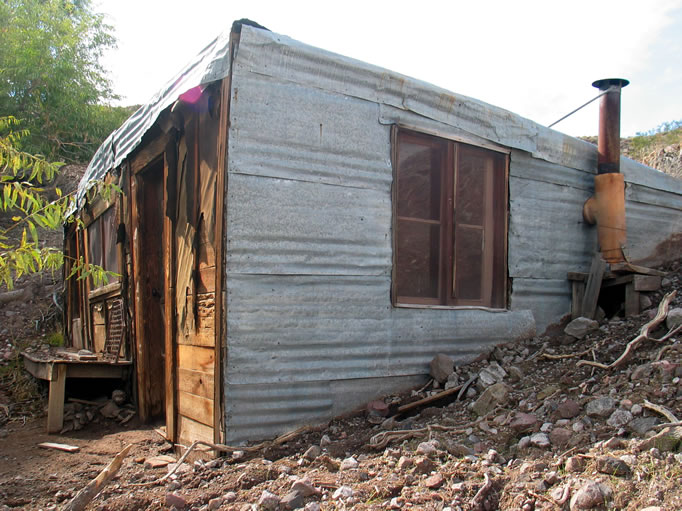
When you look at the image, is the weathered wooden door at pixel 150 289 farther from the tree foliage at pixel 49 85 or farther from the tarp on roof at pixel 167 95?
the tree foliage at pixel 49 85

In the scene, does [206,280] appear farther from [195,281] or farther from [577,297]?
[577,297]

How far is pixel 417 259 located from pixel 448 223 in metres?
0.47

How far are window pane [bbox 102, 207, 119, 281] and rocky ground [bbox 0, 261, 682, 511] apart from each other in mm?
2650

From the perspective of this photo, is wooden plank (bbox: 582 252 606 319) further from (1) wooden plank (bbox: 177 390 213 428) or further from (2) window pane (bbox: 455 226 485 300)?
(1) wooden plank (bbox: 177 390 213 428)

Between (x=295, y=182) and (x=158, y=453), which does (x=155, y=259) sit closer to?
(x=158, y=453)

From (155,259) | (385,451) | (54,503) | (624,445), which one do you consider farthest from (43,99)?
(624,445)

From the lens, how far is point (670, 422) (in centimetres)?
311

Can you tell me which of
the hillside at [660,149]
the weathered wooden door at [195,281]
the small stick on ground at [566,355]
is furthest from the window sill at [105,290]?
the hillside at [660,149]

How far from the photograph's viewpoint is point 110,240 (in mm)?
7500

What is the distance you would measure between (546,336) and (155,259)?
405 cm

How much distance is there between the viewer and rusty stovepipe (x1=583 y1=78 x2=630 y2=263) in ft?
19.7

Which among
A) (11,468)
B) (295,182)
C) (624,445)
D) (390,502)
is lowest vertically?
(11,468)

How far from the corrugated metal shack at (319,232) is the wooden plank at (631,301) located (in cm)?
59

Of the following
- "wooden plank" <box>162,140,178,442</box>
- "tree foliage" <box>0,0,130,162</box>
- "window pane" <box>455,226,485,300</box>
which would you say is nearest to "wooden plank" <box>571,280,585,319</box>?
"window pane" <box>455,226,485,300</box>
